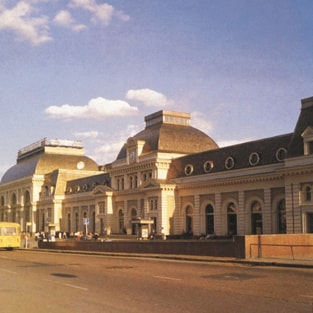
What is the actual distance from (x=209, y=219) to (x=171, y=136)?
46.4ft

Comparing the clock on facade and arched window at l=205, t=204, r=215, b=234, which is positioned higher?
the clock on facade

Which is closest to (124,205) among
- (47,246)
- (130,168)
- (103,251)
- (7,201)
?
(130,168)

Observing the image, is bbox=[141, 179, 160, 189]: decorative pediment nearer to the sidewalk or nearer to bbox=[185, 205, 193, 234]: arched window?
bbox=[185, 205, 193, 234]: arched window

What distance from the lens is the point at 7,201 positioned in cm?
11712

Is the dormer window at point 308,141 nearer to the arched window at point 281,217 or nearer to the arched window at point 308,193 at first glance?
the arched window at point 308,193

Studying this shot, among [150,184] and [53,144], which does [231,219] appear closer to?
[150,184]

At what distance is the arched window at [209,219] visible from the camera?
2336 inches

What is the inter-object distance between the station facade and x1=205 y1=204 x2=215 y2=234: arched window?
54mm

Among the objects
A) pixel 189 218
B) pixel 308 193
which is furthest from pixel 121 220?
pixel 308 193

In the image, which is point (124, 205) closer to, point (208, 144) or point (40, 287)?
point (208, 144)

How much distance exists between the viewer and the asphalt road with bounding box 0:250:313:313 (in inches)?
485

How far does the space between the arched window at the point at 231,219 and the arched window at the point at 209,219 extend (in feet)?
9.15

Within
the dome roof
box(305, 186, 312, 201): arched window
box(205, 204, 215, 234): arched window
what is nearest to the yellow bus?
box(205, 204, 215, 234): arched window

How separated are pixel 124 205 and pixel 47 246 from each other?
73.2 feet
